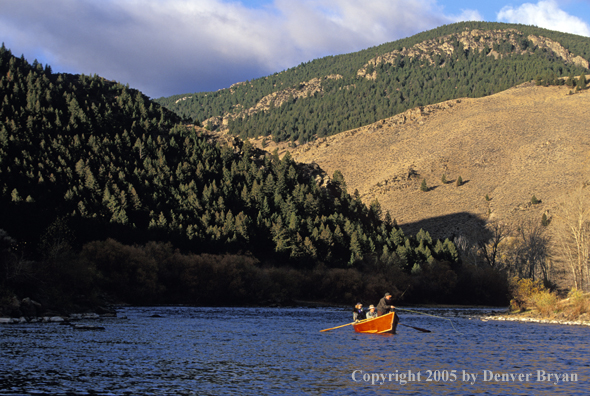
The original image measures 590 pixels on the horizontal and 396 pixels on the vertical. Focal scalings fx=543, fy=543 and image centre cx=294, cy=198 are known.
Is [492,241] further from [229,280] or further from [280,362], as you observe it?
[280,362]

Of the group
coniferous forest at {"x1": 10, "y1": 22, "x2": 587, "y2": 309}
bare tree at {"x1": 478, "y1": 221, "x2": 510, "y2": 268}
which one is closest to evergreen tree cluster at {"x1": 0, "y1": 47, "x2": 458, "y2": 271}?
coniferous forest at {"x1": 10, "y1": 22, "x2": 587, "y2": 309}

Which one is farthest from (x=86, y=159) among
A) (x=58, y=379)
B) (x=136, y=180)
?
(x=58, y=379)

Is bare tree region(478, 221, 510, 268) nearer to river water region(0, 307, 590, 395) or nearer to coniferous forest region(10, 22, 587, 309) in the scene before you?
coniferous forest region(10, 22, 587, 309)

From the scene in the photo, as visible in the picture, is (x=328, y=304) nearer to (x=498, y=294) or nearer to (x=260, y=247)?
(x=260, y=247)

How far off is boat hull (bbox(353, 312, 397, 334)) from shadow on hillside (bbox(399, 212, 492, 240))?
109767 millimetres

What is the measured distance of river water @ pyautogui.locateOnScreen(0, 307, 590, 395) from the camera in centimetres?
2284

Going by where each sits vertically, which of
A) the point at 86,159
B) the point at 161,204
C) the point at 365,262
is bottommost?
the point at 365,262

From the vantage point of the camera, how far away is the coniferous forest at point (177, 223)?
297 feet

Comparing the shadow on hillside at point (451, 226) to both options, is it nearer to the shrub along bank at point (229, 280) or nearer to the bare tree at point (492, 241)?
the bare tree at point (492, 241)

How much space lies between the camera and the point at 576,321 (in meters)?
62.0

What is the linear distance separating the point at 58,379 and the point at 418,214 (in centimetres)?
15948

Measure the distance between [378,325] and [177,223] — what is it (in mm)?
80316

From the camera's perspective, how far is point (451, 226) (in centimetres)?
16275

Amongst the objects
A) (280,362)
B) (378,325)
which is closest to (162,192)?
(378,325)
